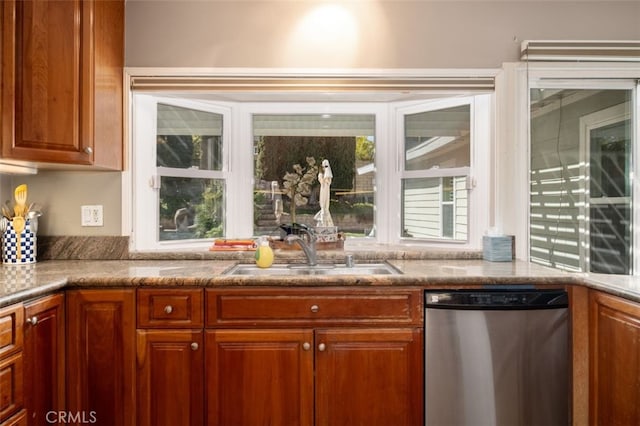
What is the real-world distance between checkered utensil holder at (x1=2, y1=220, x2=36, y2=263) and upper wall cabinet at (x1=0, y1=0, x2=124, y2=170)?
1.53 ft

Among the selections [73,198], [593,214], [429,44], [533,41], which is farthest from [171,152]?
[593,214]

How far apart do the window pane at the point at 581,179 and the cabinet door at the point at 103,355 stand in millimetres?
2262

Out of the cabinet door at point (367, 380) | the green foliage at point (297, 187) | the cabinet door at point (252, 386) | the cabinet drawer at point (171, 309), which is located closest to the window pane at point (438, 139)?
the green foliage at point (297, 187)

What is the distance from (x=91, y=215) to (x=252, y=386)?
1406mm

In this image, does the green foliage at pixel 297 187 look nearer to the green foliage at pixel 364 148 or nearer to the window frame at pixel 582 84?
the green foliage at pixel 364 148

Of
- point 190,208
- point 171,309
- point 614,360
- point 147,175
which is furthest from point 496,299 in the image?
point 147,175

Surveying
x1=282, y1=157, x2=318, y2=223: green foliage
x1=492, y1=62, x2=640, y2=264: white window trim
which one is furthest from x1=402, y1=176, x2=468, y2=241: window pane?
x1=282, y1=157, x2=318, y2=223: green foliage

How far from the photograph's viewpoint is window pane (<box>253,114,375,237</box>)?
2.51 metres

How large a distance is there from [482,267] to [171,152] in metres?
1.95

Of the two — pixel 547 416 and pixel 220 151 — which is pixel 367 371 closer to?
pixel 547 416

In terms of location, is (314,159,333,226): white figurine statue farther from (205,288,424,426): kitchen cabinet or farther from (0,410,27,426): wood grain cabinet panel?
(0,410,27,426): wood grain cabinet panel

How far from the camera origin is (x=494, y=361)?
1676 millimetres

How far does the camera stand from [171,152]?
7.83 ft

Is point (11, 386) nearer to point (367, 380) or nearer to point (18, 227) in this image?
point (18, 227)
